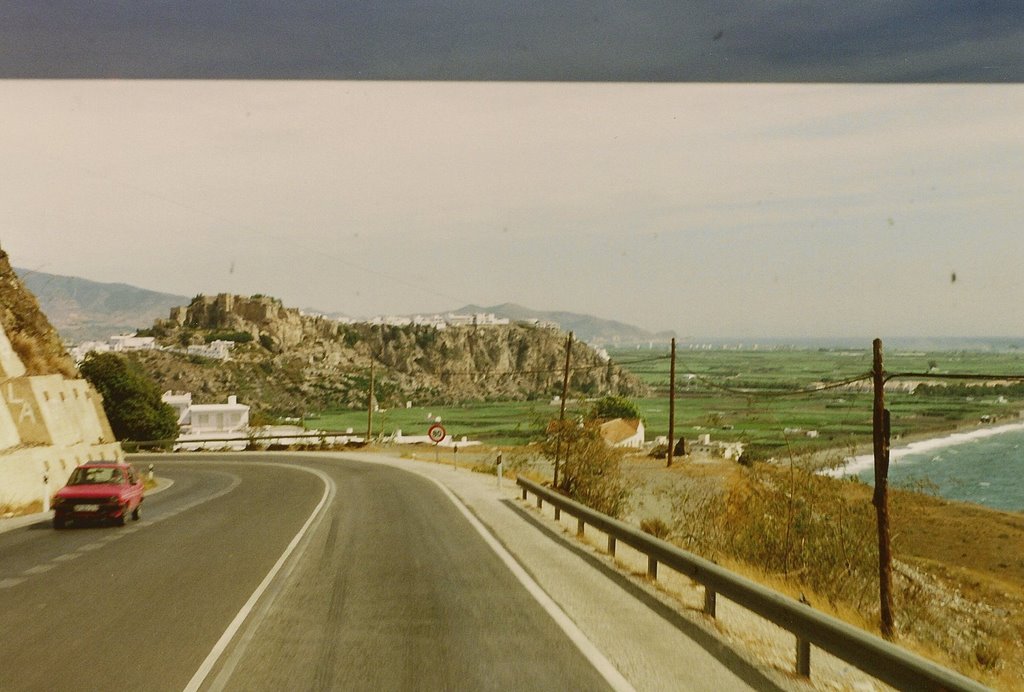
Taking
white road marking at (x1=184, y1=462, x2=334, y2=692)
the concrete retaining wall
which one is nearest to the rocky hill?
the concrete retaining wall

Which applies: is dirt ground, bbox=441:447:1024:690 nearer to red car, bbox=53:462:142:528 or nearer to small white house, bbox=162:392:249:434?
red car, bbox=53:462:142:528

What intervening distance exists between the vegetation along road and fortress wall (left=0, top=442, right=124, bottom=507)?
15.3 ft

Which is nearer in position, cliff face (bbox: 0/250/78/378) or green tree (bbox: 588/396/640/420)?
cliff face (bbox: 0/250/78/378)

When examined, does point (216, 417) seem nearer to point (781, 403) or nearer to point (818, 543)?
point (781, 403)

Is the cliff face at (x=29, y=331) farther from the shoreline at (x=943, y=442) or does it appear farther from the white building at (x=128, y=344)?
the white building at (x=128, y=344)

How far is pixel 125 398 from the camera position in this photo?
310ft

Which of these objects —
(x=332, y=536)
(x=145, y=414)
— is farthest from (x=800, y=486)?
(x=145, y=414)

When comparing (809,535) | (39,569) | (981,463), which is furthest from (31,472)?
(981,463)

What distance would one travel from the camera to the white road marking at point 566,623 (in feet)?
22.9

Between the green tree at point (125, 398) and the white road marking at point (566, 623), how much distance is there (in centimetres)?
8633

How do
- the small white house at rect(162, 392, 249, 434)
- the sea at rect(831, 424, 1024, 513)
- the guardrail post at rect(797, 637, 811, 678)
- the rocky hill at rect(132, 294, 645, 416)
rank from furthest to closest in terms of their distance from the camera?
the rocky hill at rect(132, 294, 645, 416)
the small white house at rect(162, 392, 249, 434)
the sea at rect(831, 424, 1024, 513)
the guardrail post at rect(797, 637, 811, 678)

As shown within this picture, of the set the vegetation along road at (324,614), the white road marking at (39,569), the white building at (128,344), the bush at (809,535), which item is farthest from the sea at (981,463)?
the white building at (128,344)

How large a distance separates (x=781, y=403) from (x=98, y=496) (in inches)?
985

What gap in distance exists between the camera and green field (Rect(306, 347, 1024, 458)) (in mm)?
21875
